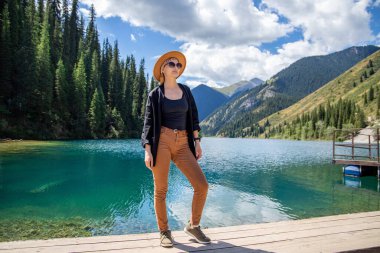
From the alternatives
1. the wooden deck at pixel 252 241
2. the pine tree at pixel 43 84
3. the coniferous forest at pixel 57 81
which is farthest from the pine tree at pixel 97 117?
the wooden deck at pixel 252 241

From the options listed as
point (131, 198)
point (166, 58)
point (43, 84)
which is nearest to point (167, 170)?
point (166, 58)

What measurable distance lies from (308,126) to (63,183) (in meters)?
182

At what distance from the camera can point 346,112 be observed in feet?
531

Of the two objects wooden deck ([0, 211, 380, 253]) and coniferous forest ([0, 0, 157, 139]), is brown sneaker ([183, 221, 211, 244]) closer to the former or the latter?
wooden deck ([0, 211, 380, 253])

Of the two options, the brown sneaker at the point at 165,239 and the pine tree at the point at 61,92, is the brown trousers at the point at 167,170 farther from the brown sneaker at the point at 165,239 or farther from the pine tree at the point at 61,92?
the pine tree at the point at 61,92

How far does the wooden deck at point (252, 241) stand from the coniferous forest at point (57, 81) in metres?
57.4

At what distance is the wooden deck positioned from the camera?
441cm

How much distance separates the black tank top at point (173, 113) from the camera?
205 inches

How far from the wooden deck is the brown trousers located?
1.42 ft

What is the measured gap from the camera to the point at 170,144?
5.21 m

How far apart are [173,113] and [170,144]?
0.56 m

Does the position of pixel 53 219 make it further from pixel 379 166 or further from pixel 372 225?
pixel 379 166

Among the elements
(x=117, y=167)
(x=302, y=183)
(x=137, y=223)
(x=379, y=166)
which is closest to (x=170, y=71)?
(x=137, y=223)

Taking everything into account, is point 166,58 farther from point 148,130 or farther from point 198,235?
point 198,235
